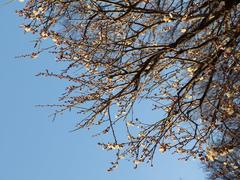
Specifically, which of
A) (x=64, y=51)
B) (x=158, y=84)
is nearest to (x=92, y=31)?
(x=64, y=51)

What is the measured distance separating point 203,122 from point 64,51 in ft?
7.71

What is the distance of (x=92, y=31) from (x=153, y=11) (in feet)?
5.03

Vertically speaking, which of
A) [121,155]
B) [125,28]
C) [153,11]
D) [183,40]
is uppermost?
[125,28]

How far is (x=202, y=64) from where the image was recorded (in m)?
5.17

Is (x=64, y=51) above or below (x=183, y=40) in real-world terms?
above

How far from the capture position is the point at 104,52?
6.07 m

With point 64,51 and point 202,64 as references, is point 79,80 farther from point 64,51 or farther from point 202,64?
point 202,64

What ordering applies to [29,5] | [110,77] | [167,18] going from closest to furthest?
[167,18], [110,77], [29,5]

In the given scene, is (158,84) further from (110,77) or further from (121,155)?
(121,155)

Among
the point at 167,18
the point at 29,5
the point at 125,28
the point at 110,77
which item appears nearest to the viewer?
the point at 167,18

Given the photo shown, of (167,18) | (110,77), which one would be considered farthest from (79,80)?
(167,18)

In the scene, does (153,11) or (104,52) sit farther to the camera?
(104,52)

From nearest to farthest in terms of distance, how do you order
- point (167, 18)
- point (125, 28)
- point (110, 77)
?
point (167, 18)
point (110, 77)
point (125, 28)

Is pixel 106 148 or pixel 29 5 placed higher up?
pixel 29 5
